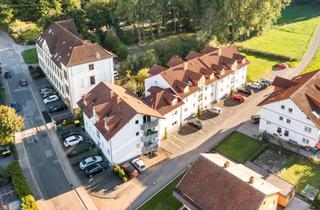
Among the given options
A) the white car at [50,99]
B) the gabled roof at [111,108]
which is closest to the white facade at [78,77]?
the white car at [50,99]

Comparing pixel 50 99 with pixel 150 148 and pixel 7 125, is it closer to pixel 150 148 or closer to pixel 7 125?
pixel 7 125

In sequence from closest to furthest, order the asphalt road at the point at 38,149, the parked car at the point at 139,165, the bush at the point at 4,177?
the asphalt road at the point at 38,149, the bush at the point at 4,177, the parked car at the point at 139,165

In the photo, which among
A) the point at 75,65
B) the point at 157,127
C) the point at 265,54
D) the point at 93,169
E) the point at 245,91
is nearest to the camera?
the point at 93,169

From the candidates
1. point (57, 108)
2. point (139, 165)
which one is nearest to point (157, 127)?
point (139, 165)

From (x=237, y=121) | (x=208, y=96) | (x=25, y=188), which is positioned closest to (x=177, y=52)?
(x=208, y=96)

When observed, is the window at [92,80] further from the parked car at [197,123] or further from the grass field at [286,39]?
the grass field at [286,39]

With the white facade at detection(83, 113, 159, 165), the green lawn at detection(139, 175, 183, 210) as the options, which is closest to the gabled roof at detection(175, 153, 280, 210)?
the green lawn at detection(139, 175, 183, 210)

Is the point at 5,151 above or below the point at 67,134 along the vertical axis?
below
